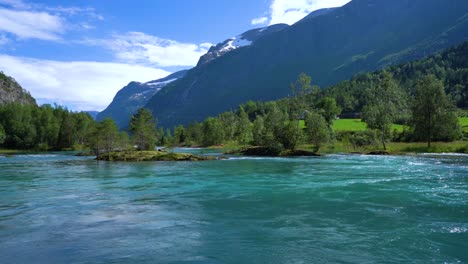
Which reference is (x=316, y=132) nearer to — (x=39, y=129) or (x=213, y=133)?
(x=213, y=133)

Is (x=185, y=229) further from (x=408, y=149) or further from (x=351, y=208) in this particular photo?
(x=408, y=149)

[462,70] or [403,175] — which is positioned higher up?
[462,70]

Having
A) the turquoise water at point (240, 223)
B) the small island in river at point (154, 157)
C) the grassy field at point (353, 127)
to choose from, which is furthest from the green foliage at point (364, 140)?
the turquoise water at point (240, 223)

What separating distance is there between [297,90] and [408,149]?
3376 centimetres

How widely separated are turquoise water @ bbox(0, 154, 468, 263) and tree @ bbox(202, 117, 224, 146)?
13494 cm

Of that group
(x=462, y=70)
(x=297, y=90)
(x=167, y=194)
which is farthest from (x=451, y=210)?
(x=462, y=70)

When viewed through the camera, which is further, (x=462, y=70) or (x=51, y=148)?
(x=462, y=70)

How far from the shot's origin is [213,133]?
170500 millimetres

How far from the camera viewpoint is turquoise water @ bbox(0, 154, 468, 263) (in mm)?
14570

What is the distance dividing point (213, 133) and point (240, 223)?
496 feet

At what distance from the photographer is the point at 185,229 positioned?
18.6 metres

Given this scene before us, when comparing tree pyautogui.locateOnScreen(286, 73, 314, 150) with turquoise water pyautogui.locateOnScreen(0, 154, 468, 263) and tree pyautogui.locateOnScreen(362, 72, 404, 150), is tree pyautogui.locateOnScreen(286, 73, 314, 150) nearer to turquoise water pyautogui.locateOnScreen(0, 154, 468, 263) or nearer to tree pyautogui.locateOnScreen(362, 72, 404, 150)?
tree pyautogui.locateOnScreen(362, 72, 404, 150)

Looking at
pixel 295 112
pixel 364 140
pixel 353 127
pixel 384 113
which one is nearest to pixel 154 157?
pixel 295 112

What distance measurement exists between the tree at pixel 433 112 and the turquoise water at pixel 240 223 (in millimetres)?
58035
